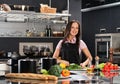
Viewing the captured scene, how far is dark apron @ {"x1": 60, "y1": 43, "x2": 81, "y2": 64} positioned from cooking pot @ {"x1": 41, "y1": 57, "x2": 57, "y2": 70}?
1.74 metres

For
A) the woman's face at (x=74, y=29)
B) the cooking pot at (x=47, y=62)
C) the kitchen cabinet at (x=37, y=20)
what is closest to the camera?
the cooking pot at (x=47, y=62)

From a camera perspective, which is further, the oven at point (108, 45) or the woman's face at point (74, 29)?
the oven at point (108, 45)

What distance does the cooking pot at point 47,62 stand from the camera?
2.61 m

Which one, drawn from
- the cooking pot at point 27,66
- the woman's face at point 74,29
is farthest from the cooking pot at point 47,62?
the woman's face at point 74,29

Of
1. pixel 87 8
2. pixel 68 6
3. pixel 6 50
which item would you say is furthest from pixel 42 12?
pixel 87 8

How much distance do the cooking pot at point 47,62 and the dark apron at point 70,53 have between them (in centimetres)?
174

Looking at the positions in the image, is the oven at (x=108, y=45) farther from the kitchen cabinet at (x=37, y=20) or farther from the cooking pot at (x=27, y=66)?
the cooking pot at (x=27, y=66)

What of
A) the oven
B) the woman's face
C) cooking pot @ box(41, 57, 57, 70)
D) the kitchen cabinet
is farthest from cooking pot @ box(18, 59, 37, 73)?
the oven

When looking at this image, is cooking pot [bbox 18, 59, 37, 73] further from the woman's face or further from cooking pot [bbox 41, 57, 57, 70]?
the woman's face

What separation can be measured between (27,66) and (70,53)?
2061 mm

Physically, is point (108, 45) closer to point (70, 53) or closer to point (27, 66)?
point (70, 53)

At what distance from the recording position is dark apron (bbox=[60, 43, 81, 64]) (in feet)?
14.3

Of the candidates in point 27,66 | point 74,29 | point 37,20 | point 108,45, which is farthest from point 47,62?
point 108,45

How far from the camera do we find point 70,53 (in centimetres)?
438
